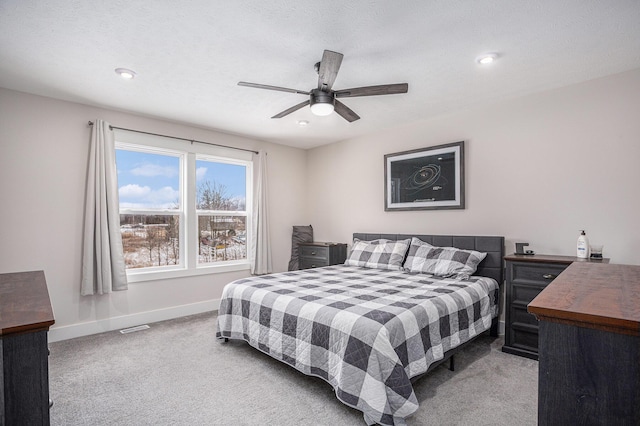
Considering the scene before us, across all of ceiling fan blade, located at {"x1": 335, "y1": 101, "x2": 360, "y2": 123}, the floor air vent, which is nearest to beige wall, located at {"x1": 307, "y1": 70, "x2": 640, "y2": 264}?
ceiling fan blade, located at {"x1": 335, "y1": 101, "x2": 360, "y2": 123}

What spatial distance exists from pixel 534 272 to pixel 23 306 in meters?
3.52

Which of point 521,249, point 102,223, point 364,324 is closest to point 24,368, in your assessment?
point 364,324

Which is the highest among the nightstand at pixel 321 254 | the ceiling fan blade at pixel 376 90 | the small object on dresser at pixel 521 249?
the ceiling fan blade at pixel 376 90

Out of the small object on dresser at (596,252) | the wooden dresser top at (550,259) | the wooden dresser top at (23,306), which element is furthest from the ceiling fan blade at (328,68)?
the small object on dresser at (596,252)

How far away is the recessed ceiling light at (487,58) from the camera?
257cm

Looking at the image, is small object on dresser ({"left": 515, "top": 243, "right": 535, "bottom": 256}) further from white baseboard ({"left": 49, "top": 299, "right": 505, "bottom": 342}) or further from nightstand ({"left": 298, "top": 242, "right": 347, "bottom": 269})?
nightstand ({"left": 298, "top": 242, "right": 347, "bottom": 269})

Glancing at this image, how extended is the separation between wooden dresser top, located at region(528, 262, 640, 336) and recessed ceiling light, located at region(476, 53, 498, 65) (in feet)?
6.38

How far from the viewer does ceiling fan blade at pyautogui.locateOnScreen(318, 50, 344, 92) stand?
82.6 inches

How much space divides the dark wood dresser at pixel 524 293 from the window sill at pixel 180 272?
350 centimetres

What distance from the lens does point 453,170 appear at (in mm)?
3957

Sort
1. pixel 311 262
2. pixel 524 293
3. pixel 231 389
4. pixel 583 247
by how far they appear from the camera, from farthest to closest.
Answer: pixel 311 262 < pixel 524 293 < pixel 583 247 < pixel 231 389

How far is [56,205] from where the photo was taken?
137 inches

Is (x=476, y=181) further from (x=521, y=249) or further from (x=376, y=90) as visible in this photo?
(x=376, y=90)

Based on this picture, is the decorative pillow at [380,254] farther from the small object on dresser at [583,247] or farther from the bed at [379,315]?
the small object on dresser at [583,247]
